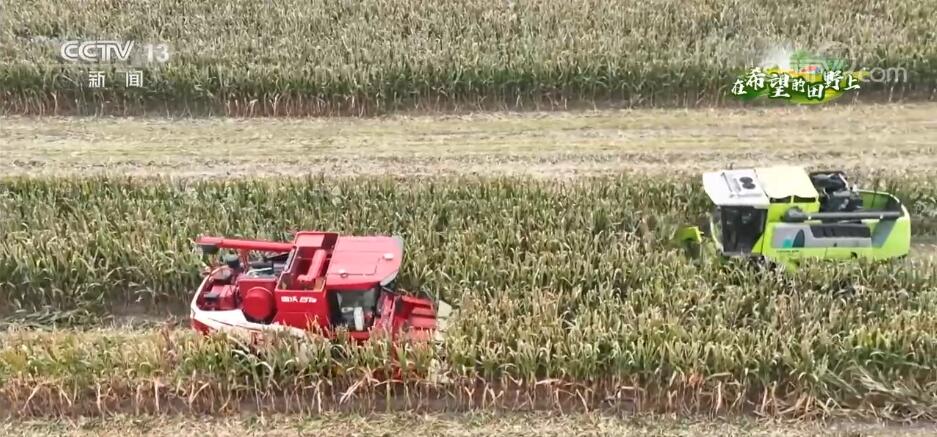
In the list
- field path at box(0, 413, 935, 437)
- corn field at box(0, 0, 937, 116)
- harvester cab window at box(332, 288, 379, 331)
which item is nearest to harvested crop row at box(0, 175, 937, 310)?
harvester cab window at box(332, 288, 379, 331)

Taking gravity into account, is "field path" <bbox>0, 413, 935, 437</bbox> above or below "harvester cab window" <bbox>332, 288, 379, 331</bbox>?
below

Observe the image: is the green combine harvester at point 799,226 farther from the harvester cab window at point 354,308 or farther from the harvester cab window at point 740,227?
the harvester cab window at point 354,308

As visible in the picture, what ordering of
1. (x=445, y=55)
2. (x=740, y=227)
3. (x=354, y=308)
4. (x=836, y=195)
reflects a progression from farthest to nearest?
(x=445, y=55), (x=836, y=195), (x=740, y=227), (x=354, y=308)

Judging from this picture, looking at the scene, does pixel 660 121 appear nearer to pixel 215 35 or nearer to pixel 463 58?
pixel 463 58

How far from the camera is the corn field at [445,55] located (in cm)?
1438

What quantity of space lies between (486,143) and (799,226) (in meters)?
5.27

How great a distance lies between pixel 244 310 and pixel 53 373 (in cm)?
173

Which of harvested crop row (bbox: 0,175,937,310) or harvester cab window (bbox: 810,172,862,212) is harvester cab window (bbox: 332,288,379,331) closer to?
harvested crop row (bbox: 0,175,937,310)

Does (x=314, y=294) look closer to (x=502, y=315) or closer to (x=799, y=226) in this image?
(x=502, y=315)

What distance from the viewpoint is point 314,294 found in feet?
26.8

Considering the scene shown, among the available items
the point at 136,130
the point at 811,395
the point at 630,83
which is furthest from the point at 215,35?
the point at 811,395

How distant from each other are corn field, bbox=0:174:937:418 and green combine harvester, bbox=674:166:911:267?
20cm

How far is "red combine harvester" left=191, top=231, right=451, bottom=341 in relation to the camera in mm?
8219

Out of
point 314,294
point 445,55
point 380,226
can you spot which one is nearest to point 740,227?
point 380,226
